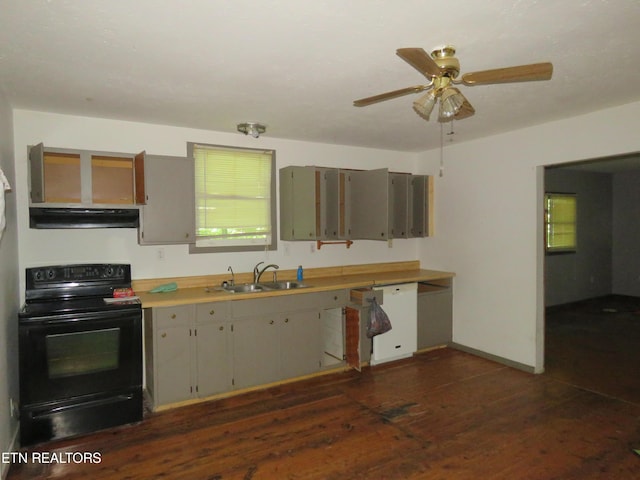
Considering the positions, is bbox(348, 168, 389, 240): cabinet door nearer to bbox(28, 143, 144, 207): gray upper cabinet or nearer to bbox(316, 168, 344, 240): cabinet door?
bbox(316, 168, 344, 240): cabinet door

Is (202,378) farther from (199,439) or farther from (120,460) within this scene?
(120,460)

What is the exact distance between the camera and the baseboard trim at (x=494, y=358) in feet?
13.1

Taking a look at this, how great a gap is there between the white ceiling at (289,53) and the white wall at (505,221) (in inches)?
13.5

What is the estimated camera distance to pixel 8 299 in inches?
106

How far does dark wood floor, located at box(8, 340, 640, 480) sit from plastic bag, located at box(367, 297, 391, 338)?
0.47 m

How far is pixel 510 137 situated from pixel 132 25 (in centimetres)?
363

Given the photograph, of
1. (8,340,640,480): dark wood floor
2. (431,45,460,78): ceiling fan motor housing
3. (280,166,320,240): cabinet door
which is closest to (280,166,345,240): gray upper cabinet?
(280,166,320,240): cabinet door

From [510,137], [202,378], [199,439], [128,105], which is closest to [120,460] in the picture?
[199,439]

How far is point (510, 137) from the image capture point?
411 cm

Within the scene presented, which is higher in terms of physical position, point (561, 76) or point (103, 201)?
point (561, 76)

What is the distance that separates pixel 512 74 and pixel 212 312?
8.89ft

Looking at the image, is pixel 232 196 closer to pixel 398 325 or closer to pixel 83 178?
pixel 83 178

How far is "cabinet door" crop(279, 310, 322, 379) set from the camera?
3.68 metres

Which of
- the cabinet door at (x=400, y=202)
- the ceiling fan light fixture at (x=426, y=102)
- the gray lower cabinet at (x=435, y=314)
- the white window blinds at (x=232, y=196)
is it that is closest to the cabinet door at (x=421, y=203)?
the cabinet door at (x=400, y=202)
